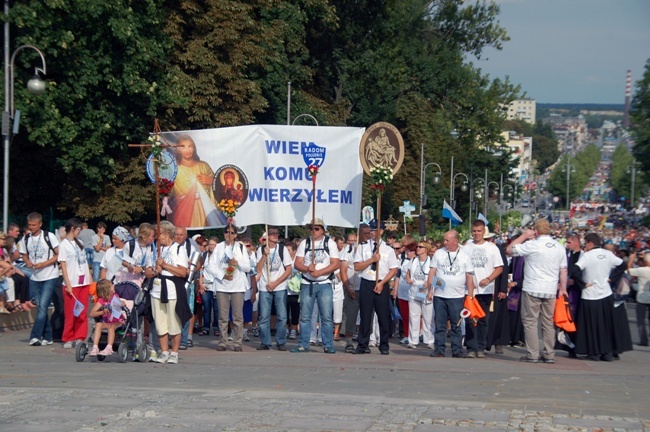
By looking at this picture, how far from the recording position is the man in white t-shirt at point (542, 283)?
1472cm

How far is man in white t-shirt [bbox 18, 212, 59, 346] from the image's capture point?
16.0m

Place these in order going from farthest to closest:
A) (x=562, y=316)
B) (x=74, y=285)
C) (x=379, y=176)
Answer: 1. (x=379, y=176)
2. (x=74, y=285)
3. (x=562, y=316)

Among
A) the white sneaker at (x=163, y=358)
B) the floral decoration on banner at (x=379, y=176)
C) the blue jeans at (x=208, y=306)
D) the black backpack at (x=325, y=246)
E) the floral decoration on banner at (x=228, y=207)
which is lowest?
the white sneaker at (x=163, y=358)

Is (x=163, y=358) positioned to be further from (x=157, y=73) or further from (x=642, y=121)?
(x=642, y=121)

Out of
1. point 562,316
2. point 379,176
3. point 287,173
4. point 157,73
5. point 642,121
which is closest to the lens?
point 562,316

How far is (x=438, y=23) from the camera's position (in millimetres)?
59312

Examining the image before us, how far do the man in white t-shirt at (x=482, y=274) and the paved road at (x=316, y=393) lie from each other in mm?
419

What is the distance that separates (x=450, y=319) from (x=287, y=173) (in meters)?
3.41

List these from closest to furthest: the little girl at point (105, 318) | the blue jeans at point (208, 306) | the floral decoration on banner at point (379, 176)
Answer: the little girl at point (105, 318) → the floral decoration on banner at point (379, 176) → the blue jeans at point (208, 306)

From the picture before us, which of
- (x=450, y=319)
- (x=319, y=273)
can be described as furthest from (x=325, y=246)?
(x=450, y=319)

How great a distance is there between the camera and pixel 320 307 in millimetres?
15445

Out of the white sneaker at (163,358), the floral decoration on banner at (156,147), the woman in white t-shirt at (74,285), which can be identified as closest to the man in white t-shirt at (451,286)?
the white sneaker at (163,358)

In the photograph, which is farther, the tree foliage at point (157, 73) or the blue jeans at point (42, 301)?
the tree foliage at point (157, 73)

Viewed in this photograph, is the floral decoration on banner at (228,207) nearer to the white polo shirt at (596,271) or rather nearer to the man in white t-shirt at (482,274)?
the man in white t-shirt at (482,274)
